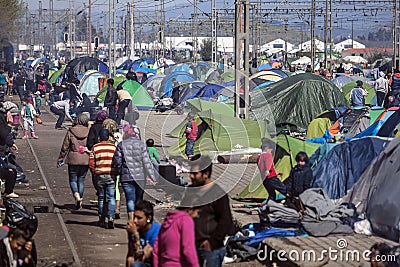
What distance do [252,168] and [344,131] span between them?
4902mm

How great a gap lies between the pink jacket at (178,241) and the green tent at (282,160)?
342 inches

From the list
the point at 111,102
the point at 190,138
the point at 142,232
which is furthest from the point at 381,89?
the point at 142,232

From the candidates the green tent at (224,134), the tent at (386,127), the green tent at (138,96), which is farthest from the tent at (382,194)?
the green tent at (138,96)

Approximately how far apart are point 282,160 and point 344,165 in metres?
1.63

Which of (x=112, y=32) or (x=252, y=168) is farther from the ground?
(x=112, y=32)

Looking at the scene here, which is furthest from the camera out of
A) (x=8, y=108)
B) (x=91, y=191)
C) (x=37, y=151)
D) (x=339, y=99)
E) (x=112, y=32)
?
(x=112, y=32)

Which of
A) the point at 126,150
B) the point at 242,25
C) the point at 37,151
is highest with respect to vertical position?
the point at 242,25

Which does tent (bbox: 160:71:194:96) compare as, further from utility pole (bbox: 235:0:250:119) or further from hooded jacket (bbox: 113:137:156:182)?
hooded jacket (bbox: 113:137:156:182)

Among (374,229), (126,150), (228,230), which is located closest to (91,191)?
(126,150)

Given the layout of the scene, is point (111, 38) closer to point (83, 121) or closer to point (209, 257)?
point (83, 121)

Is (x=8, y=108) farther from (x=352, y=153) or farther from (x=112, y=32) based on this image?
(x=112, y=32)

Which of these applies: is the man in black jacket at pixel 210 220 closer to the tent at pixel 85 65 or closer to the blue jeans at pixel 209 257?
the blue jeans at pixel 209 257

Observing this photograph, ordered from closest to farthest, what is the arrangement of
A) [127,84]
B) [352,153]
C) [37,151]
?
[352,153], [37,151], [127,84]

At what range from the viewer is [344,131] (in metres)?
25.3
